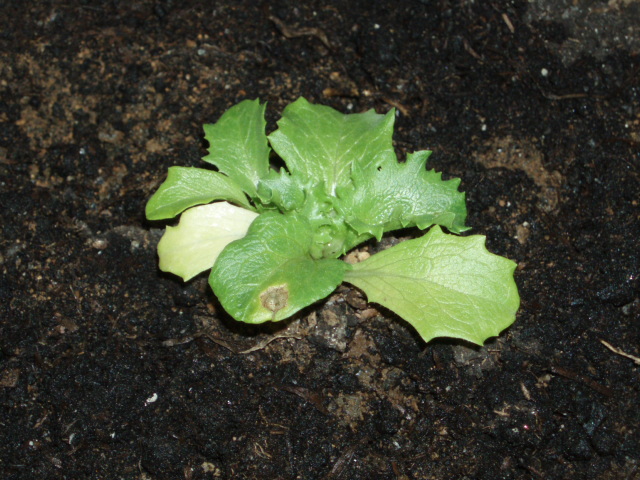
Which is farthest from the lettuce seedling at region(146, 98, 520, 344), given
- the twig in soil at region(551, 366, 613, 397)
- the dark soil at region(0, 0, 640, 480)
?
the twig in soil at region(551, 366, 613, 397)

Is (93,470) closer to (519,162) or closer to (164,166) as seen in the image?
(164,166)

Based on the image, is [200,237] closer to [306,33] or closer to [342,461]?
[342,461]

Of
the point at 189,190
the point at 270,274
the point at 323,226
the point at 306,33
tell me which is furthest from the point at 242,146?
the point at 306,33

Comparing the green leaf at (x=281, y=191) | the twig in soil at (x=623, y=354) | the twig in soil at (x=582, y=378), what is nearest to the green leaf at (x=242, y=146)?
the green leaf at (x=281, y=191)

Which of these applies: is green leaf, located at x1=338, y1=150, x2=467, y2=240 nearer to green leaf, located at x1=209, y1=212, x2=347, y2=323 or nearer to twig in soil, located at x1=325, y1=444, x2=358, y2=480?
green leaf, located at x1=209, y1=212, x2=347, y2=323

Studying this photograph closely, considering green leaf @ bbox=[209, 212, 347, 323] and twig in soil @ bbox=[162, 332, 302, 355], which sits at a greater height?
green leaf @ bbox=[209, 212, 347, 323]
